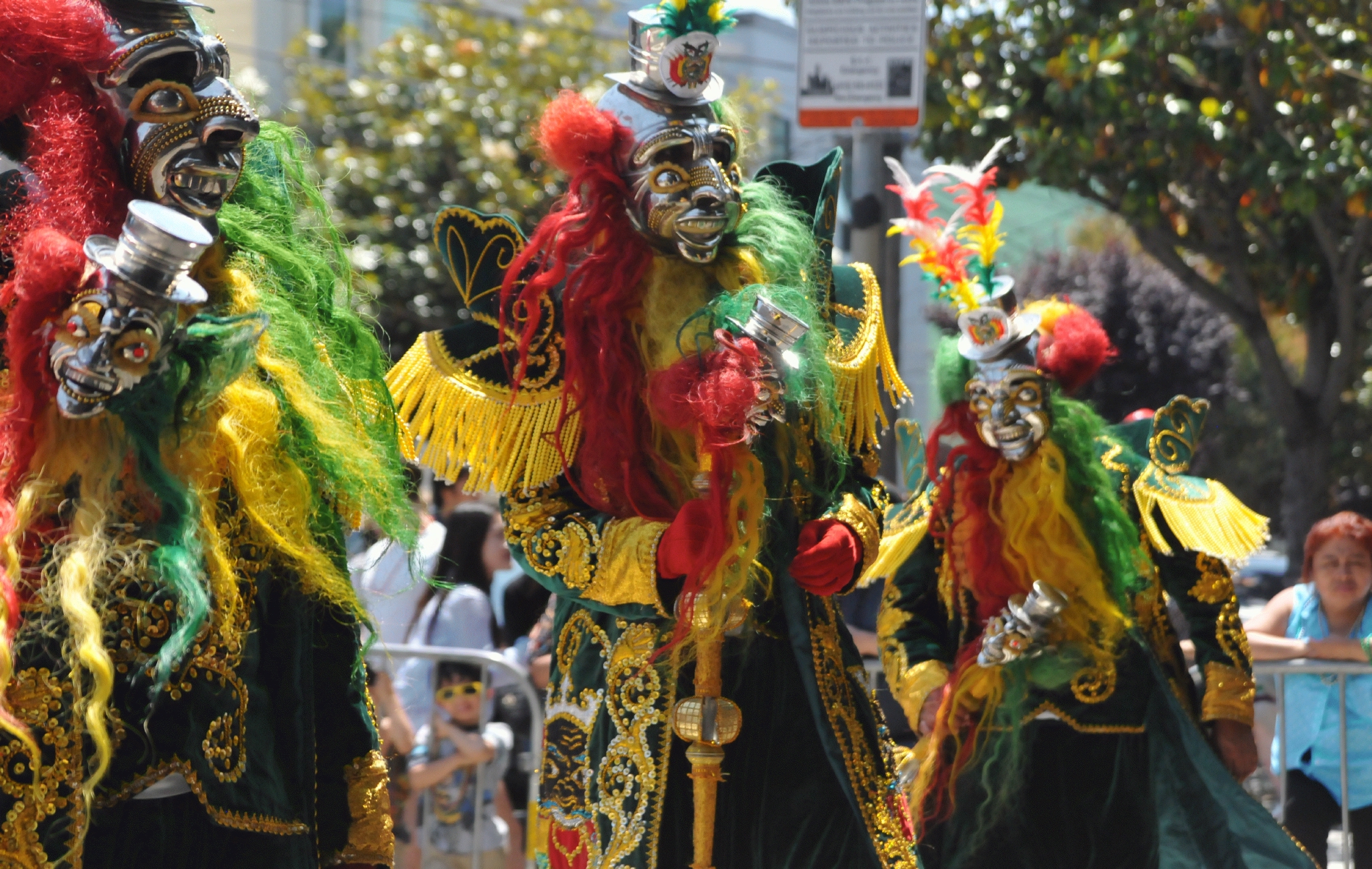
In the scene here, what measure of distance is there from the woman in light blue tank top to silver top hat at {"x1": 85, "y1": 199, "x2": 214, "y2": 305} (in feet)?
13.9

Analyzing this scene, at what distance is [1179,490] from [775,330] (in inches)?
76.2

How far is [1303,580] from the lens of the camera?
18.6ft

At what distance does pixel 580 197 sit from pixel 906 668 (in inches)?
67.1

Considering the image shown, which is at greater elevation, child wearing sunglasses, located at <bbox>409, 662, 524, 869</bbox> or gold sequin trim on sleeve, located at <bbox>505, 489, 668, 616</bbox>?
gold sequin trim on sleeve, located at <bbox>505, 489, 668, 616</bbox>

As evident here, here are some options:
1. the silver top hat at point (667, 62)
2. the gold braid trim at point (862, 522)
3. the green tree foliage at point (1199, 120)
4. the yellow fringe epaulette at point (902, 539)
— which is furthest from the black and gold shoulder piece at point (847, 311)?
the green tree foliage at point (1199, 120)

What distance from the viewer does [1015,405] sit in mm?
4223

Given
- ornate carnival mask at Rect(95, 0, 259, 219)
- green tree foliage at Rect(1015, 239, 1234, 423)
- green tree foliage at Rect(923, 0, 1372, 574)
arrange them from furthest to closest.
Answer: green tree foliage at Rect(1015, 239, 1234, 423), green tree foliage at Rect(923, 0, 1372, 574), ornate carnival mask at Rect(95, 0, 259, 219)

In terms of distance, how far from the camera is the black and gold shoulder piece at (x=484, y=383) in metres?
3.25

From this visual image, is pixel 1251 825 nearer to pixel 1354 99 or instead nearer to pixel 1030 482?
pixel 1030 482

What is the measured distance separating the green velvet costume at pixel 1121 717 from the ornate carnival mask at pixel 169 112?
2.55 metres

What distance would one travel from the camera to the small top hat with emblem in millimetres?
3166

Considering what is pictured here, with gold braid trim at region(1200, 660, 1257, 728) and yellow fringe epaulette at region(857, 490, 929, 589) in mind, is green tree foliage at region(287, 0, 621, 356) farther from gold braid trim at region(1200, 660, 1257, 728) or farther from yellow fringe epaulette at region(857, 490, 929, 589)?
gold braid trim at region(1200, 660, 1257, 728)

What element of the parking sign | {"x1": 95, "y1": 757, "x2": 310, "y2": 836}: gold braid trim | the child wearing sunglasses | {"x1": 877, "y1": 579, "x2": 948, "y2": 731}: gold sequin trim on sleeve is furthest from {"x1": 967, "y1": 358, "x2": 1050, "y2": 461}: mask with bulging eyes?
{"x1": 95, "y1": 757, "x2": 310, "y2": 836}: gold braid trim

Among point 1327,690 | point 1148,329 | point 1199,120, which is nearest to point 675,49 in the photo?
point 1327,690
